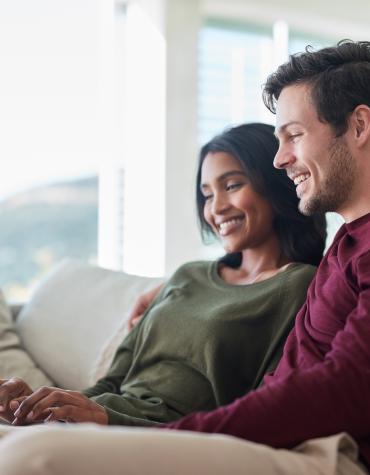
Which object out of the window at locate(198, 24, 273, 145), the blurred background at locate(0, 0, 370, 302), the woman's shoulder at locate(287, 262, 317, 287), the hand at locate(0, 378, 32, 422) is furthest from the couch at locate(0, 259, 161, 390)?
the window at locate(198, 24, 273, 145)

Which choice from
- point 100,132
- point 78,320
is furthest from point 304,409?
point 100,132

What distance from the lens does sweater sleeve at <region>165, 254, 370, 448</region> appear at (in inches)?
44.8

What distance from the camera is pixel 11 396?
1705mm

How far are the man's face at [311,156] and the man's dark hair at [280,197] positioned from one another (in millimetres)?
346

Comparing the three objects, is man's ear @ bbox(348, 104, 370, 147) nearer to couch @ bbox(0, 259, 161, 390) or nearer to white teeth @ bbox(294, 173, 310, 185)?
white teeth @ bbox(294, 173, 310, 185)

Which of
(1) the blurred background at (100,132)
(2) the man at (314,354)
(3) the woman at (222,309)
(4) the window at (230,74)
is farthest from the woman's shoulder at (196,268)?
(4) the window at (230,74)

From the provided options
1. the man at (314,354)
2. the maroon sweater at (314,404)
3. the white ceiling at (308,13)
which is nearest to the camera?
the man at (314,354)

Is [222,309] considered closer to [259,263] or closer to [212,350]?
[212,350]

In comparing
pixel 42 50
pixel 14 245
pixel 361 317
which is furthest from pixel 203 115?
pixel 361 317

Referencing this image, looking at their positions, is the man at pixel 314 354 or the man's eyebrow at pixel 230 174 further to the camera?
the man's eyebrow at pixel 230 174

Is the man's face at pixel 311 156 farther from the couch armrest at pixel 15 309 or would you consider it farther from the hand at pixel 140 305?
the couch armrest at pixel 15 309

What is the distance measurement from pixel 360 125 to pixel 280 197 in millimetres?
462

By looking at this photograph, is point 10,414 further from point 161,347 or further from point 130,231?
point 130,231

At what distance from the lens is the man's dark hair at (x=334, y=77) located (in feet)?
4.84
